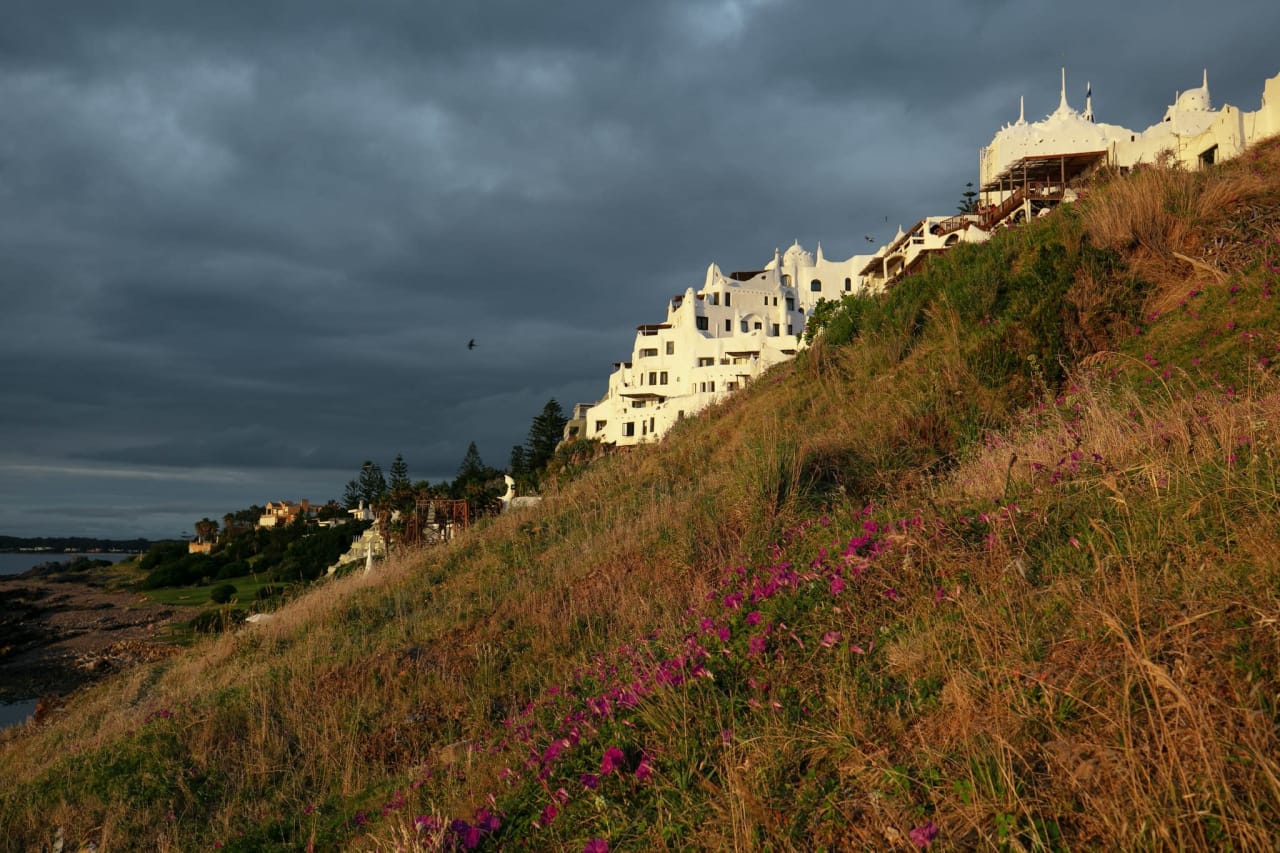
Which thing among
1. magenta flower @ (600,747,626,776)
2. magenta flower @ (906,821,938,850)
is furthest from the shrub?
magenta flower @ (906,821,938,850)

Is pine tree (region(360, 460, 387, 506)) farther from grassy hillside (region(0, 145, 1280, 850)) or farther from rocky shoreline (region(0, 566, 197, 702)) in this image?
grassy hillside (region(0, 145, 1280, 850))

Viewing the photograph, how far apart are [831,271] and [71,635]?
6629cm

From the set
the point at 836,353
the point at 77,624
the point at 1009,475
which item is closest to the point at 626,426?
the point at 77,624

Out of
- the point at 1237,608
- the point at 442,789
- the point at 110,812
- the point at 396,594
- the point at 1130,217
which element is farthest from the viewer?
the point at 396,594

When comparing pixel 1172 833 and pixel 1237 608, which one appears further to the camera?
pixel 1237 608

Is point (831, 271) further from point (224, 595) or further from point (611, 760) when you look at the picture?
point (611, 760)

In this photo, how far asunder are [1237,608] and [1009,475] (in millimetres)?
1994

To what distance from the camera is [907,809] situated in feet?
7.95

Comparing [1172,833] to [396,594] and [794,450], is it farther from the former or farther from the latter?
[396,594]

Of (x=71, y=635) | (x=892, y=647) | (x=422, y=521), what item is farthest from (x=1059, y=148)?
(x=71, y=635)

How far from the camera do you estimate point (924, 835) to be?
2211 millimetres

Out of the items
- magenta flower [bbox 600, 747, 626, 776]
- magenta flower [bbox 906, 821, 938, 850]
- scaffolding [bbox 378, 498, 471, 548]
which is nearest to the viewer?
magenta flower [bbox 906, 821, 938, 850]

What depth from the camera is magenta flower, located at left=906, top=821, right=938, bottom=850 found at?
2198mm

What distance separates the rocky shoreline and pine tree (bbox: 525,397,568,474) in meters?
33.9
